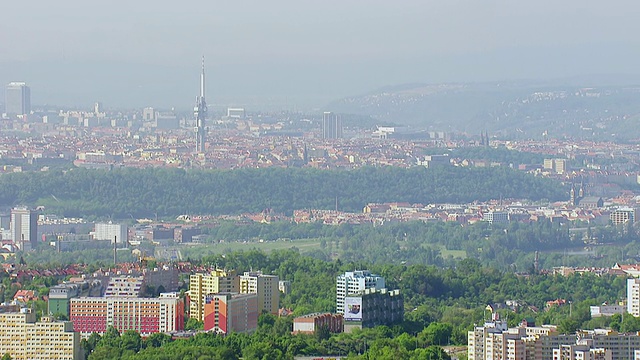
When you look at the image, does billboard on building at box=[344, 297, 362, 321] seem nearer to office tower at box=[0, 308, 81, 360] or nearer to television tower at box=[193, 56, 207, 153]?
office tower at box=[0, 308, 81, 360]

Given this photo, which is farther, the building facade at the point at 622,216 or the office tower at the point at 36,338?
the building facade at the point at 622,216

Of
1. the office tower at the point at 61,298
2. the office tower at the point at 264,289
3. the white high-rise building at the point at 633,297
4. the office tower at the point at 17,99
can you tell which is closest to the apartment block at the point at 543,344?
the white high-rise building at the point at 633,297

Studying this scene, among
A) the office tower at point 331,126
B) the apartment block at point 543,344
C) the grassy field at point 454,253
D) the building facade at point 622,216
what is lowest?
the grassy field at point 454,253

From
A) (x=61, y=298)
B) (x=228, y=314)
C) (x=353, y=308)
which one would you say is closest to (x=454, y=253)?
(x=353, y=308)

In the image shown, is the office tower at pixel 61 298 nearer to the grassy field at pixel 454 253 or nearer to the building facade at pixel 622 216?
the grassy field at pixel 454 253

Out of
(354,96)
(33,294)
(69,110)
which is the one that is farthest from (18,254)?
(354,96)

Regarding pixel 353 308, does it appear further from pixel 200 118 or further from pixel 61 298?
pixel 200 118
